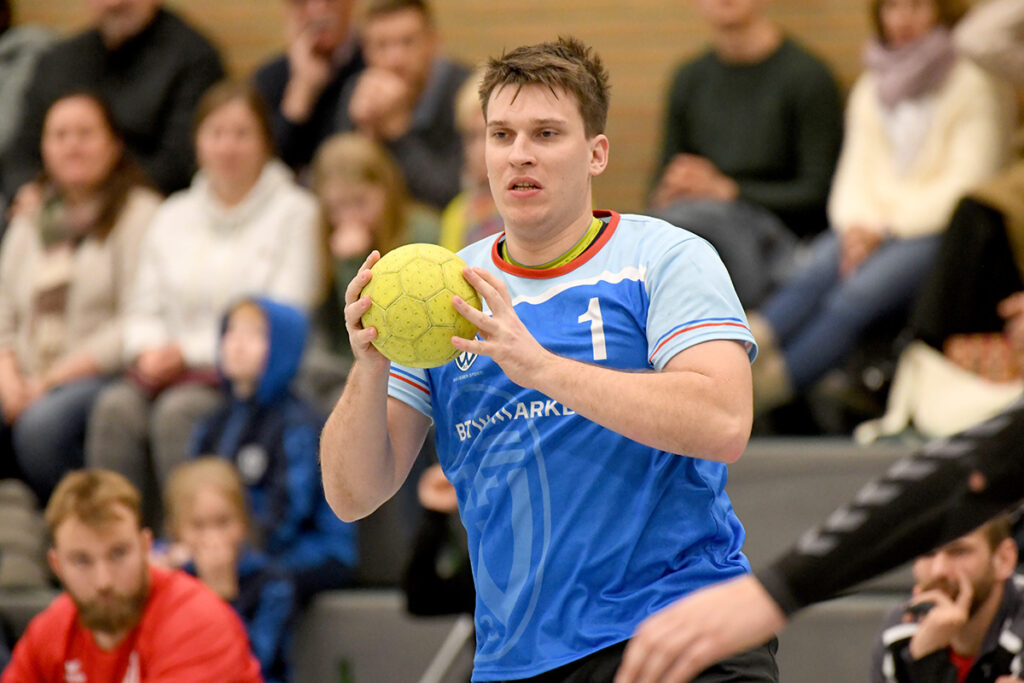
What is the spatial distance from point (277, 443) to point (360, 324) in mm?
2699

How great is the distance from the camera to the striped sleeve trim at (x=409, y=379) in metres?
2.75

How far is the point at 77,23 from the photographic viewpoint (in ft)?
25.5

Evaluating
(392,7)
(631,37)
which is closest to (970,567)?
(392,7)

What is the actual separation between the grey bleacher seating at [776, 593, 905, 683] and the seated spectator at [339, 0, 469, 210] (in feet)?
8.41

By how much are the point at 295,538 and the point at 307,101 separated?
2492 millimetres

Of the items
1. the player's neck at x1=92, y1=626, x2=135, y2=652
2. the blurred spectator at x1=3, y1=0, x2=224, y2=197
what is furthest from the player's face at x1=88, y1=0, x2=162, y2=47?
the player's neck at x1=92, y1=626, x2=135, y2=652

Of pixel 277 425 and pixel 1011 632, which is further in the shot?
pixel 277 425

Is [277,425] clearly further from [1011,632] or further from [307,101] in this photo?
[1011,632]

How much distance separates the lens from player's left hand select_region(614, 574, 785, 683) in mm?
1781

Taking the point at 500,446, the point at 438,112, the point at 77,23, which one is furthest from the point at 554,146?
the point at 77,23

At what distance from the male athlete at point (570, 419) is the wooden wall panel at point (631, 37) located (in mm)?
4245

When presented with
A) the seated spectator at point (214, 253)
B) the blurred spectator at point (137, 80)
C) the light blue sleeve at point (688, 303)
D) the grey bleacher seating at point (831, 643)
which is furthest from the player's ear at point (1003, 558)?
the blurred spectator at point (137, 80)

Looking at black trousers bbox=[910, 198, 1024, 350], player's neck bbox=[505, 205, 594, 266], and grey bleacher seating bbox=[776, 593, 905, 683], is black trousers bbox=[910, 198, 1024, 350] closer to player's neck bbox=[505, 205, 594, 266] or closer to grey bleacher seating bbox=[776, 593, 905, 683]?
grey bleacher seating bbox=[776, 593, 905, 683]

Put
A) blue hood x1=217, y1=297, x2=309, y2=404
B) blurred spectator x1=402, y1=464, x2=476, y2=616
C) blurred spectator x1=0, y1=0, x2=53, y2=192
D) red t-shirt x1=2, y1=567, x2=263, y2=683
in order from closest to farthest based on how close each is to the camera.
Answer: red t-shirt x1=2, y1=567, x2=263, y2=683, blurred spectator x1=402, y1=464, x2=476, y2=616, blue hood x1=217, y1=297, x2=309, y2=404, blurred spectator x1=0, y1=0, x2=53, y2=192
